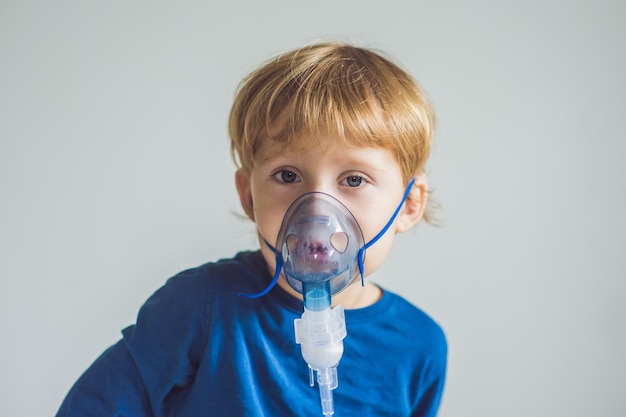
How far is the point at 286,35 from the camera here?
3.92 feet

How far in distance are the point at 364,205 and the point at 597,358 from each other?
2.41 ft

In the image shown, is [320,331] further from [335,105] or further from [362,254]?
[335,105]

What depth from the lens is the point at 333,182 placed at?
0.85 metres

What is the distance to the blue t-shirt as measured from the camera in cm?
90

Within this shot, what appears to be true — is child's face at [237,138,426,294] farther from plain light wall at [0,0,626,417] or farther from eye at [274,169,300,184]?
plain light wall at [0,0,626,417]

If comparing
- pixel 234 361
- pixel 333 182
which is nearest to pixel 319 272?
pixel 333 182

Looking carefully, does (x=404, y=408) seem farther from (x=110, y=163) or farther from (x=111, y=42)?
(x=111, y=42)

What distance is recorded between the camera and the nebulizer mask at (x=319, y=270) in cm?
78

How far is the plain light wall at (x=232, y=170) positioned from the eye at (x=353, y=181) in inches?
15.7

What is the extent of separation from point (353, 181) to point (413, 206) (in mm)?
182

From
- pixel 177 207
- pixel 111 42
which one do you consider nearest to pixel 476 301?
pixel 177 207

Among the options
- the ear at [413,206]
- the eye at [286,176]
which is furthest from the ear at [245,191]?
the ear at [413,206]

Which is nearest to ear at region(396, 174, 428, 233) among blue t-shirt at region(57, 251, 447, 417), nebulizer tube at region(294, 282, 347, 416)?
blue t-shirt at region(57, 251, 447, 417)

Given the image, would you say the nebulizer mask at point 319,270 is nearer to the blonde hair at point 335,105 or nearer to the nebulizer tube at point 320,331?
the nebulizer tube at point 320,331
